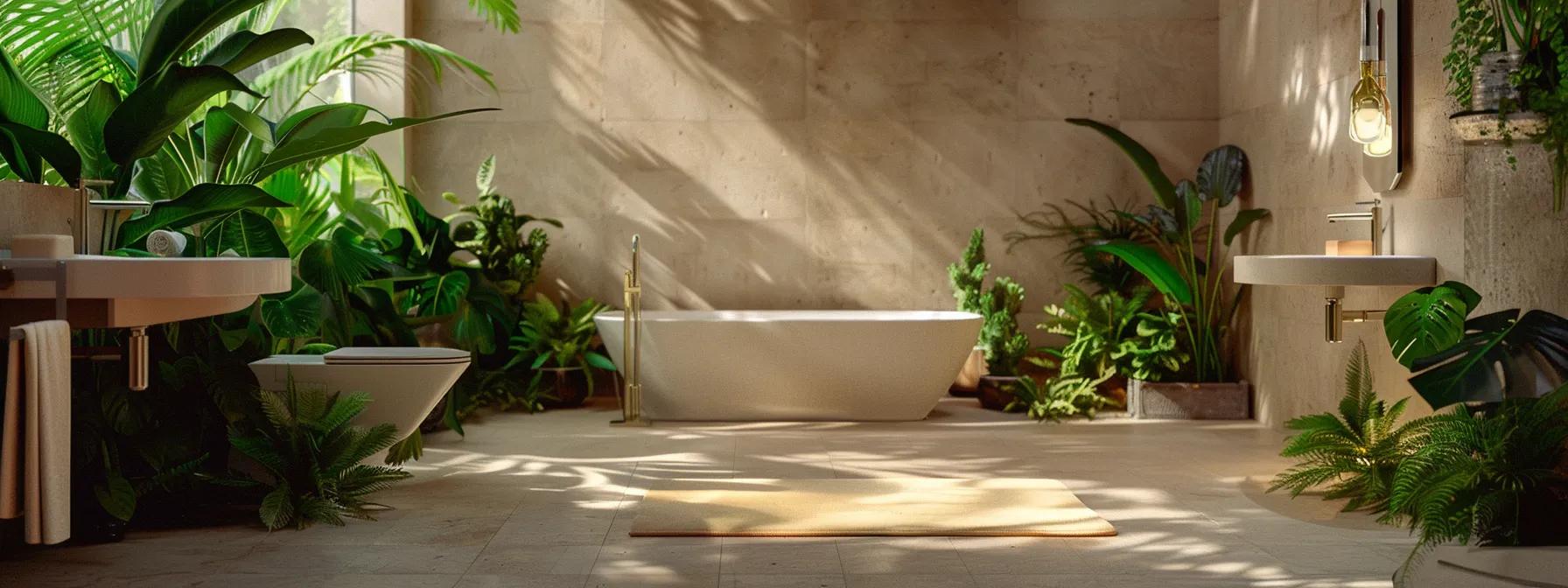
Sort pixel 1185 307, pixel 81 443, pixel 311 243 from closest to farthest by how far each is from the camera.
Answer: pixel 81 443 → pixel 311 243 → pixel 1185 307

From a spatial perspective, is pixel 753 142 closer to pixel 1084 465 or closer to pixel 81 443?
pixel 1084 465

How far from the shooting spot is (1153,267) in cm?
590

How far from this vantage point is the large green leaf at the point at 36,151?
130 inches

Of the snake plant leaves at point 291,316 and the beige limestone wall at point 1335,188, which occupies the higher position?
the beige limestone wall at point 1335,188

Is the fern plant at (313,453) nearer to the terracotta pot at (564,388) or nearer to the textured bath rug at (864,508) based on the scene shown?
the textured bath rug at (864,508)

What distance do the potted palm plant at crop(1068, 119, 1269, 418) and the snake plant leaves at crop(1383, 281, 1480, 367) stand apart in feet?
6.76

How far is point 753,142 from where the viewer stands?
21.7ft

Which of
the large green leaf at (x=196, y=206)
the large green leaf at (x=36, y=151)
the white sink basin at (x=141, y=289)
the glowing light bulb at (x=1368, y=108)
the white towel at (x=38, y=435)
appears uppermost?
the glowing light bulb at (x=1368, y=108)

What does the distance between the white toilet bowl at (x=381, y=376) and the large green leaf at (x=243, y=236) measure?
0.35 meters

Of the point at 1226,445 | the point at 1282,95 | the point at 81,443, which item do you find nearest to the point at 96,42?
the point at 81,443

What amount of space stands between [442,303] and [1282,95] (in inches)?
144

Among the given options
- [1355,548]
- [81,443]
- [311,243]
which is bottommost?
[1355,548]

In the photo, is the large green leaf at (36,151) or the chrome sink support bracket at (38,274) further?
the large green leaf at (36,151)

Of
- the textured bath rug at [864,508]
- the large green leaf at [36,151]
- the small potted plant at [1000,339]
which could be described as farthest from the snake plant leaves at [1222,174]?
the large green leaf at [36,151]
